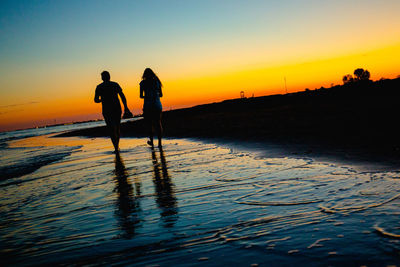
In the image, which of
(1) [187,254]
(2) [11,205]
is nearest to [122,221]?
(1) [187,254]

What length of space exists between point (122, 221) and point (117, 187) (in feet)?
5.03

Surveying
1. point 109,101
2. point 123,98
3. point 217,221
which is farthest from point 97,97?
point 217,221

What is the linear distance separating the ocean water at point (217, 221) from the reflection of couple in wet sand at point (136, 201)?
0.5 inches

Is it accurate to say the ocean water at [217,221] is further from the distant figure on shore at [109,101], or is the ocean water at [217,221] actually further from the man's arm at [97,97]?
the man's arm at [97,97]

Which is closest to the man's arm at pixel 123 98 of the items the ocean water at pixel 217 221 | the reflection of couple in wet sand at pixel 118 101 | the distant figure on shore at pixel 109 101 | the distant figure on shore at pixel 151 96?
the reflection of couple in wet sand at pixel 118 101

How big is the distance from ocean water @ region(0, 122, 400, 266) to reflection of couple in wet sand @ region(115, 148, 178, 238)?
0.04ft

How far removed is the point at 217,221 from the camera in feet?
7.39

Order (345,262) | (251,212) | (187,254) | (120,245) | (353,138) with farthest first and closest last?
(353,138) < (251,212) < (120,245) < (187,254) < (345,262)

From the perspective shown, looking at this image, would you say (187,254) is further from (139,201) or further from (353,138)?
(353,138)

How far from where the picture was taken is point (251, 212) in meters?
2.39

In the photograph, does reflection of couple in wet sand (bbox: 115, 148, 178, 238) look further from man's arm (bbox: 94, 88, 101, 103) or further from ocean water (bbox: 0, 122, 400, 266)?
man's arm (bbox: 94, 88, 101, 103)

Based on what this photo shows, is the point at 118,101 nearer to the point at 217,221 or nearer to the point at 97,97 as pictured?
the point at 97,97

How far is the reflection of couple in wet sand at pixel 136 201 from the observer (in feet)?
7.76

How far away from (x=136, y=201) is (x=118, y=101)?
20.4 ft
